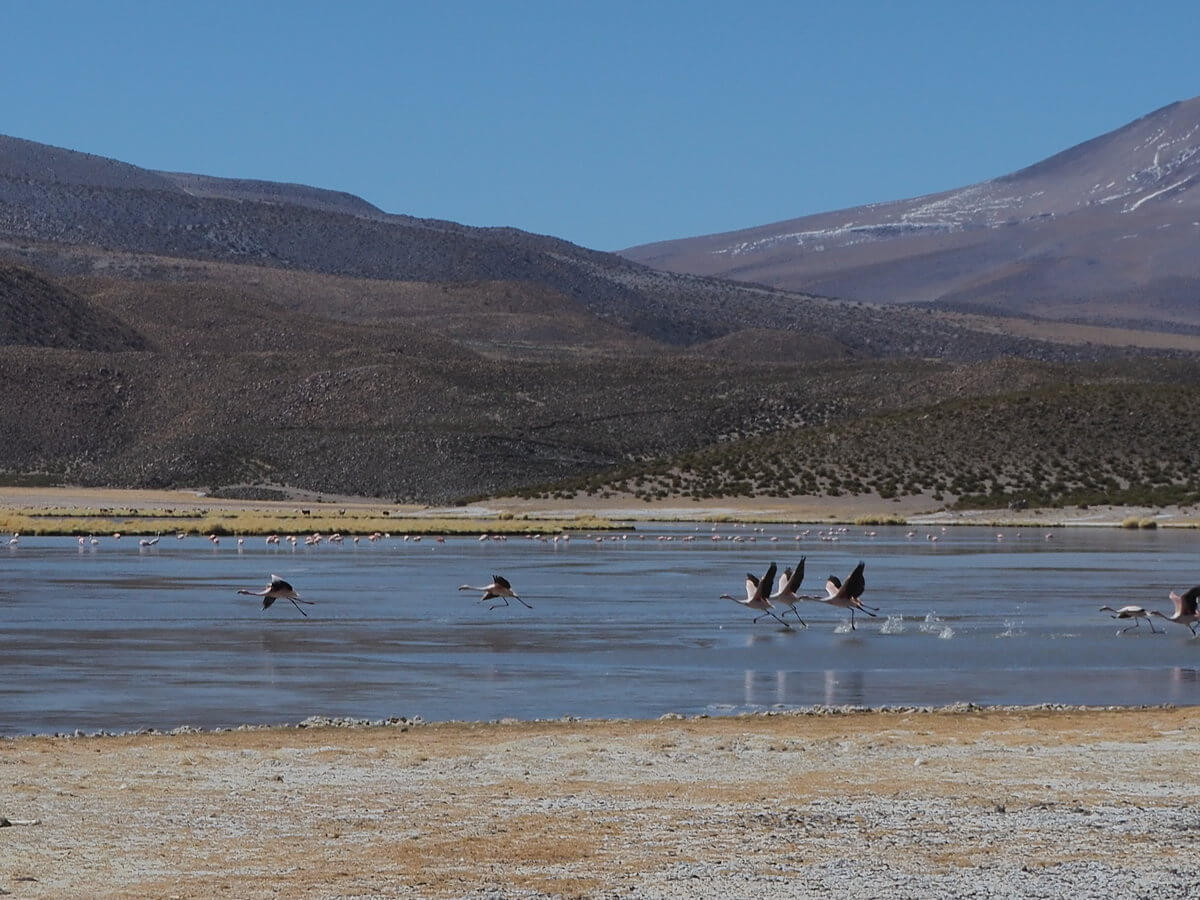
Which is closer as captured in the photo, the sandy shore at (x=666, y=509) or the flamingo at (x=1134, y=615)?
the flamingo at (x=1134, y=615)

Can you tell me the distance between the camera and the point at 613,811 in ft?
33.2

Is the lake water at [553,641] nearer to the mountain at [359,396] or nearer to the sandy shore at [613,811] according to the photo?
the sandy shore at [613,811]

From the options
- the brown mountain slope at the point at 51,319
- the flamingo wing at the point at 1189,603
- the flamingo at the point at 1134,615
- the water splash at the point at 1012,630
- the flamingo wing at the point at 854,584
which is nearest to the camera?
the flamingo wing at the point at 1189,603

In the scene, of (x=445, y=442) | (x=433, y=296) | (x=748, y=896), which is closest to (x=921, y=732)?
(x=748, y=896)

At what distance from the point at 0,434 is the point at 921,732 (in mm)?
93178

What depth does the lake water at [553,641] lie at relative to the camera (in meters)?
16.3

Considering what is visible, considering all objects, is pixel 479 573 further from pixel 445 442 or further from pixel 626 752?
pixel 445 442

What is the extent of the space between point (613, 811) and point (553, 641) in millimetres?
11641

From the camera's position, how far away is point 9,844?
9.04 m

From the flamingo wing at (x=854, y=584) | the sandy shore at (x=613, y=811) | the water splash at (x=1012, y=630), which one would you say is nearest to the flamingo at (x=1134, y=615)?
the water splash at (x=1012, y=630)

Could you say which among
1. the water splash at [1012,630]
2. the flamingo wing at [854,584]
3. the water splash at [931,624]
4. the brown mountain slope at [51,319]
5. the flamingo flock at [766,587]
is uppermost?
the brown mountain slope at [51,319]

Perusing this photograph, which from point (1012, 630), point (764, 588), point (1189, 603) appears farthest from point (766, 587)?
point (1189, 603)

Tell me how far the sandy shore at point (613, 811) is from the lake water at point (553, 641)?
244cm

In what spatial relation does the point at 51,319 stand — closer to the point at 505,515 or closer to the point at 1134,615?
the point at 505,515
